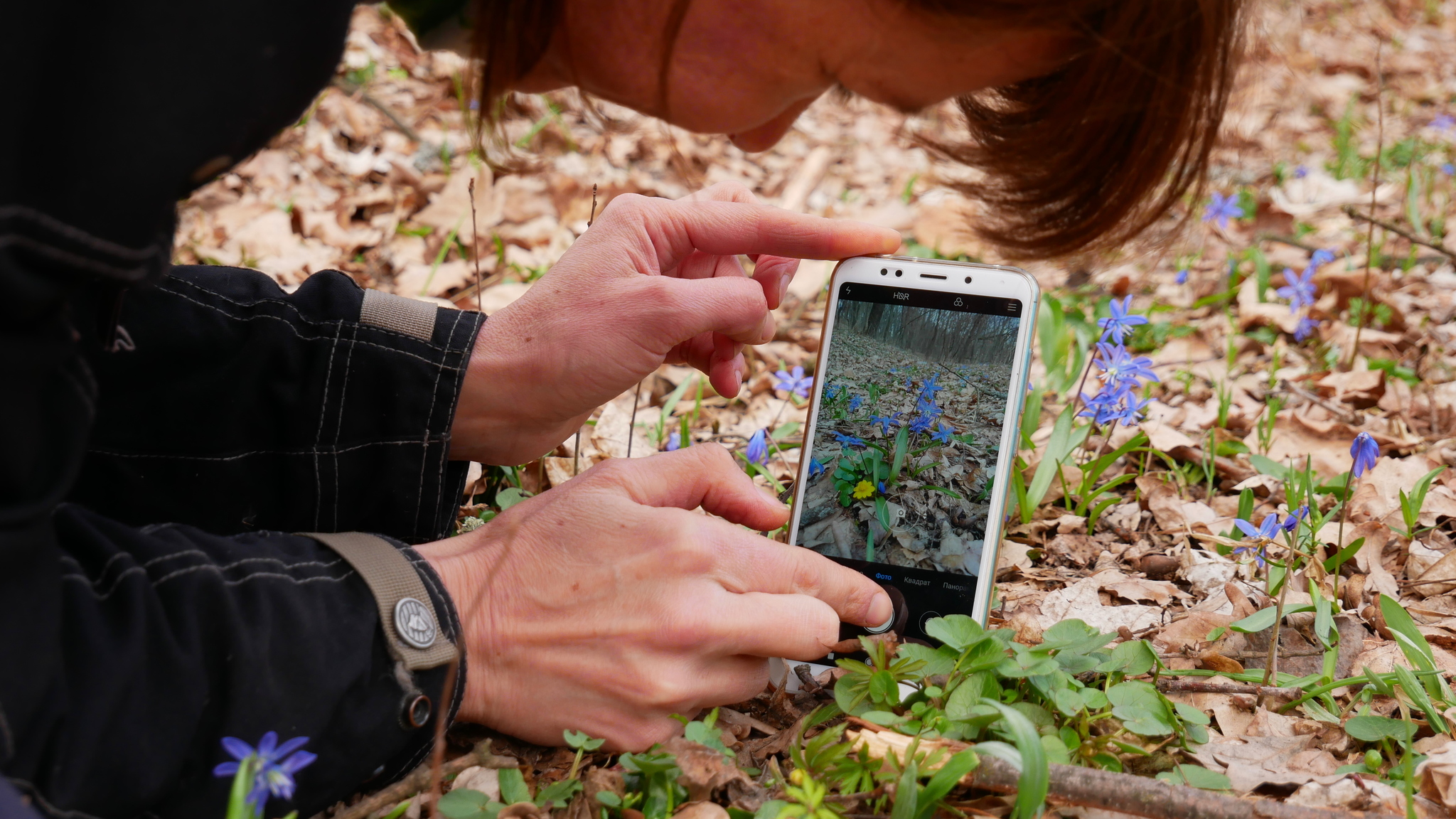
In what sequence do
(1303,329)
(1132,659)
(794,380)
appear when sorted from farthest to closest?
(1303,329) < (794,380) < (1132,659)

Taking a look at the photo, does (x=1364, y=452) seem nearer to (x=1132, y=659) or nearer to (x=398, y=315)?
(x=1132, y=659)

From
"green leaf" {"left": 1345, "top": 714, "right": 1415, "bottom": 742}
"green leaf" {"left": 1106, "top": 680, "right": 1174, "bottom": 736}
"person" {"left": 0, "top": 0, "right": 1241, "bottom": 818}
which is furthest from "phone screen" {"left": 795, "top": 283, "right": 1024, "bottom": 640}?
"green leaf" {"left": 1345, "top": 714, "right": 1415, "bottom": 742}

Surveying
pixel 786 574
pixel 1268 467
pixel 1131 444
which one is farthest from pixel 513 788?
pixel 1268 467

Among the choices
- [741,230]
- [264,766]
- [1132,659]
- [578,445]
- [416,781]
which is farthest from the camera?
[578,445]

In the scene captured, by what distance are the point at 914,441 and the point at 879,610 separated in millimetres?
292

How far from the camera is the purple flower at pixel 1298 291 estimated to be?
→ 8.64ft

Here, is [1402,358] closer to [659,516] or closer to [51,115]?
[659,516]

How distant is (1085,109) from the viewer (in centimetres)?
144

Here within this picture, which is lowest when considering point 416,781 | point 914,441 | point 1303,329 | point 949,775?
point 416,781

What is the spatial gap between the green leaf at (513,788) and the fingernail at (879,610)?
0.49 metres

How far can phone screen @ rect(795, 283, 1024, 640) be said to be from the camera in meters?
1.48

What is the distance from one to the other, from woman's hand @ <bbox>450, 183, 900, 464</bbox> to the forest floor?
19cm

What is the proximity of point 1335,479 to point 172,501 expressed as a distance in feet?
6.52

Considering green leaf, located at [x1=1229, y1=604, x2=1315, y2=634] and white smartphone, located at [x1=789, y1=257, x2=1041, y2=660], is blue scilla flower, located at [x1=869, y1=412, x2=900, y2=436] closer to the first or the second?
white smartphone, located at [x1=789, y1=257, x2=1041, y2=660]
